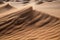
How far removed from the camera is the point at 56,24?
4.42 meters

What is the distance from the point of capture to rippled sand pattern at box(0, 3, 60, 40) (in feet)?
12.5

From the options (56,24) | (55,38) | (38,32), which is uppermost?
(56,24)

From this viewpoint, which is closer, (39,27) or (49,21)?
(39,27)

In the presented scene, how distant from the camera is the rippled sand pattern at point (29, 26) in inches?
149

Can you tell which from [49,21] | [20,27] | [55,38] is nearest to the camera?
[55,38]

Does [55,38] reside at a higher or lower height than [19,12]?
lower

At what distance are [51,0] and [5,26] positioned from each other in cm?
450

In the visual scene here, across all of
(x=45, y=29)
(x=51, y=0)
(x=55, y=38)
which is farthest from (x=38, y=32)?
(x=51, y=0)

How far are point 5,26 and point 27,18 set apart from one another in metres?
0.89

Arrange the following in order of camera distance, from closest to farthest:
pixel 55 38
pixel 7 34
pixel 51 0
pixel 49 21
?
pixel 55 38
pixel 7 34
pixel 49 21
pixel 51 0

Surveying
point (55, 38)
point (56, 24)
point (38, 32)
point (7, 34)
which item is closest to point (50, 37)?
point (55, 38)

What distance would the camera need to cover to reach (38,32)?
401 centimetres

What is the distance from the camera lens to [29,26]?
4375 mm

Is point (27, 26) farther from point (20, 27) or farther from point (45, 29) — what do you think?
point (45, 29)
